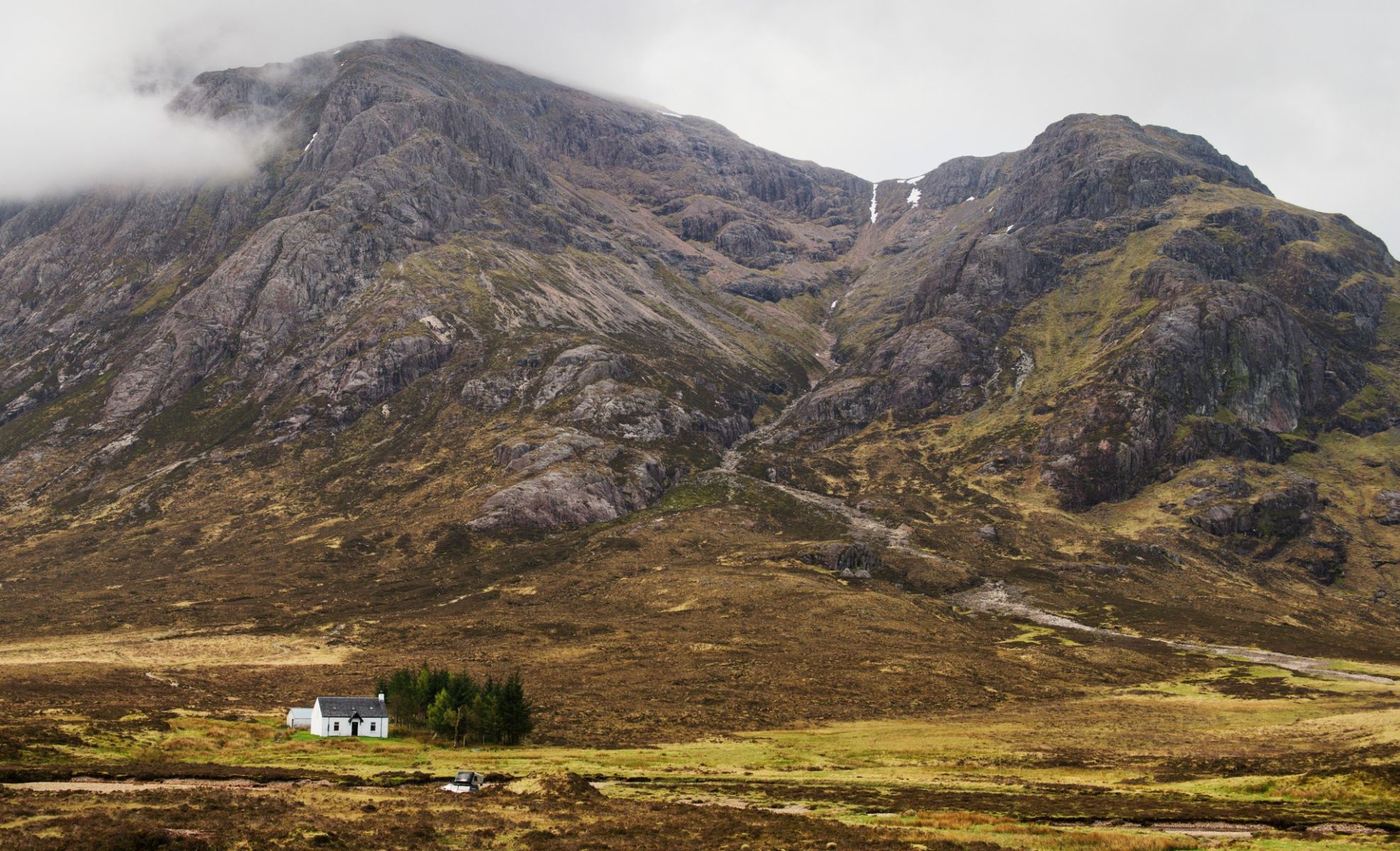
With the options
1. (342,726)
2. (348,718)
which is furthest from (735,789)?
(342,726)

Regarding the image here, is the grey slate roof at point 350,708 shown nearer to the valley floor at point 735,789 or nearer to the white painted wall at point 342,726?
the white painted wall at point 342,726

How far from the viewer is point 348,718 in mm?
85000

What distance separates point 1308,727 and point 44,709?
132m

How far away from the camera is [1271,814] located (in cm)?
4731

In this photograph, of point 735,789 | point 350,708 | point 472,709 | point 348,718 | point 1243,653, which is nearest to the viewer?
point 735,789

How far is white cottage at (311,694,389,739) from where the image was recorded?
84000mm

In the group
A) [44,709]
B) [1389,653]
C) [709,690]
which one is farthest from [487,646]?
[1389,653]

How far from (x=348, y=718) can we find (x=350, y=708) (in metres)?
1.07

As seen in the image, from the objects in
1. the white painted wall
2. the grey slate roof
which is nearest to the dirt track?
the grey slate roof

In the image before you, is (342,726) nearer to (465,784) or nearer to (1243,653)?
(465,784)

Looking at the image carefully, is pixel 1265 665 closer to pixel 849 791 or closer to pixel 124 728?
pixel 849 791

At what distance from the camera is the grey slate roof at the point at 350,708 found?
8456cm

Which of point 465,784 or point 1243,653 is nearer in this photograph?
point 465,784

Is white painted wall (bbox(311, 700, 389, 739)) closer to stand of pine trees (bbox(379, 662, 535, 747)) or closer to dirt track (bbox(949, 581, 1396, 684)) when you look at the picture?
stand of pine trees (bbox(379, 662, 535, 747))
